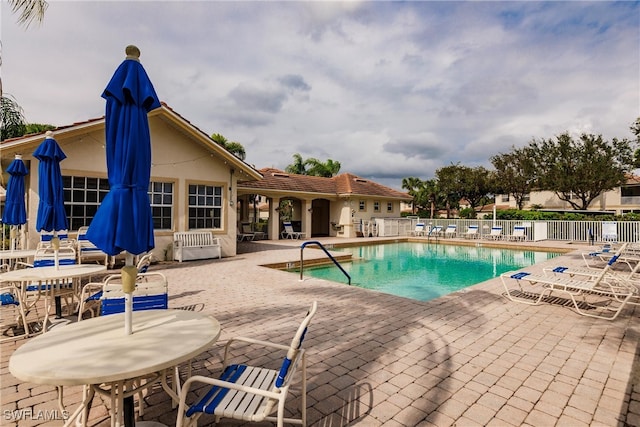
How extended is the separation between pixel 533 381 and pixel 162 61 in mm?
13004

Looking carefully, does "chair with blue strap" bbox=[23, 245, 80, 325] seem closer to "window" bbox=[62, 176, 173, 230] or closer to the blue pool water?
"window" bbox=[62, 176, 173, 230]

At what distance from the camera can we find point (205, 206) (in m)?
12.5

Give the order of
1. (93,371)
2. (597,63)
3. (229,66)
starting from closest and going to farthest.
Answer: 1. (93,371)
2. (597,63)
3. (229,66)

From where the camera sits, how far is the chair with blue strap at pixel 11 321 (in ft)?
14.8

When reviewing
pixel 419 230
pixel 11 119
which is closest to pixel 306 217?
pixel 419 230

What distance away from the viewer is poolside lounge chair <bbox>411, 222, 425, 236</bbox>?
2334 cm

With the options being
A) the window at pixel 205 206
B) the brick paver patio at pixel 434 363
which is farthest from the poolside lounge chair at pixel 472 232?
the window at pixel 205 206

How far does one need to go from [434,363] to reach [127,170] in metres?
3.76

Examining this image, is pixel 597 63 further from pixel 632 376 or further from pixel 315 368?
pixel 315 368

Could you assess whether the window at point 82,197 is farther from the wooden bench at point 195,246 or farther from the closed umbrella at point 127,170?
the closed umbrella at point 127,170

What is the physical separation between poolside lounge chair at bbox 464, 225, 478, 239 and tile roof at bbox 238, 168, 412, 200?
6611 mm

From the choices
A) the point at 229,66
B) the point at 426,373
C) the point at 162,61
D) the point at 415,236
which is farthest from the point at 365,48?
the point at 415,236

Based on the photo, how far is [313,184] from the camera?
23.6m

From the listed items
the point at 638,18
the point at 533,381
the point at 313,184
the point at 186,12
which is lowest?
the point at 533,381
